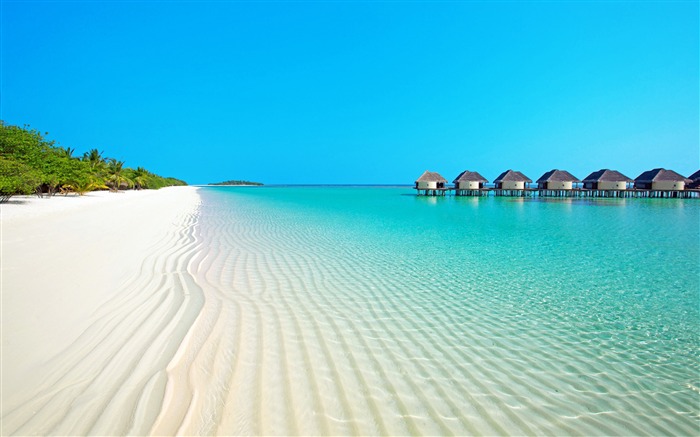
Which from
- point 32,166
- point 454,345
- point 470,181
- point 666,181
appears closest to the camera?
point 454,345

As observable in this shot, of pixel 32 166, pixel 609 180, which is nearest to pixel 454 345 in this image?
pixel 32 166

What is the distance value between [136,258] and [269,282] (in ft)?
9.24

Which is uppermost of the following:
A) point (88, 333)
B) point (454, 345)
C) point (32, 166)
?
point (32, 166)

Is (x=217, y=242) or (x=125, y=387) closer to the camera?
(x=125, y=387)

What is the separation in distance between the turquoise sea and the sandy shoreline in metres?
0.50

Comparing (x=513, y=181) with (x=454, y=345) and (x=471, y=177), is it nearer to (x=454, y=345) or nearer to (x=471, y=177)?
(x=471, y=177)

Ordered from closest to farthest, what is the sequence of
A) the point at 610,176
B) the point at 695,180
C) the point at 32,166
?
the point at 32,166 < the point at 695,180 < the point at 610,176

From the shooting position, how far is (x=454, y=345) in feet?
11.0

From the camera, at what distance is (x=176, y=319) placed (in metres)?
3.65

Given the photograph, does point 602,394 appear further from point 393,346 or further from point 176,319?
point 176,319

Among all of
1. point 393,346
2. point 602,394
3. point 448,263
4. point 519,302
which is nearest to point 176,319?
point 393,346

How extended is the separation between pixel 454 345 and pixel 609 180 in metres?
47.7

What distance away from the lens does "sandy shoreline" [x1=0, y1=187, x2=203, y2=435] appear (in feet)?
6.97

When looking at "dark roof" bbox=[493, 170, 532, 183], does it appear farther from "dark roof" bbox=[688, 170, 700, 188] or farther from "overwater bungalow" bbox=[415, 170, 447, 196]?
"dark roof" bbox=[688, 170, 700, 188]
